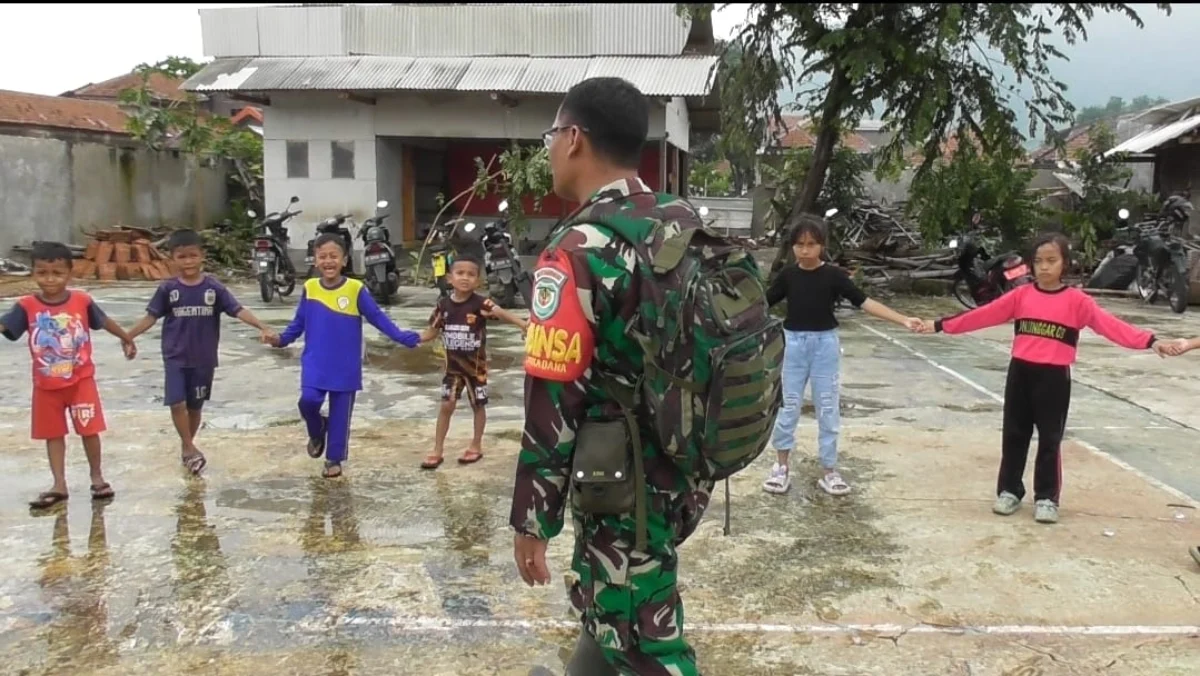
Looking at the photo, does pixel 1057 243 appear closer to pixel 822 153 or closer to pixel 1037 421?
pixel 1037 421

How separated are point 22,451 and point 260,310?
6107mm

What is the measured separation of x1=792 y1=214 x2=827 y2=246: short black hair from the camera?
470 centimetres

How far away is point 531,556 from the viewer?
85.5 inches

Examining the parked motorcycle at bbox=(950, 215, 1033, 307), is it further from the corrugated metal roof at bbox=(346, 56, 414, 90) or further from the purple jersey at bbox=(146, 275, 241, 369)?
the purple jersey at bbox=(146, 275, 241, 369)

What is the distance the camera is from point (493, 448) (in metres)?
5.65

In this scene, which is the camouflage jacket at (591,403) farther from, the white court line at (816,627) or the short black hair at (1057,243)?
the short black hair at (1057,243)

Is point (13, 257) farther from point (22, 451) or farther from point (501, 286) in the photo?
point (22, 451)

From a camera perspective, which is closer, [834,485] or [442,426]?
[834,485]

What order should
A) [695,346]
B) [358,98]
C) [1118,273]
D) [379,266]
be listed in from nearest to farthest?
[695,346]
[379,266]
[1118,273]
[358,98]

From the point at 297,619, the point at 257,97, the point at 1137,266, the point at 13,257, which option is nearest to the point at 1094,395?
the point at 297,619

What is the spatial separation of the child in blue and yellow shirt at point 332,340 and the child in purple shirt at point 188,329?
0.24m

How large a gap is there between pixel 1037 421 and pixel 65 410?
4582 millimetres

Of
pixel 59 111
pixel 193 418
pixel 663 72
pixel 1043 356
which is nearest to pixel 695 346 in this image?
pixel 1043 356

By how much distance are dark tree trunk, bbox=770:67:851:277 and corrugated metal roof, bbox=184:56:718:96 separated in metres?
1.68
